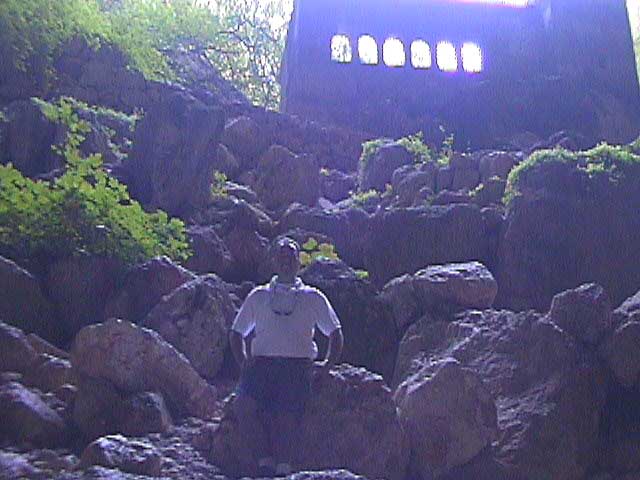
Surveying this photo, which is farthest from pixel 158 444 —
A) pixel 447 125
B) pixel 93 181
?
pixel 447 125

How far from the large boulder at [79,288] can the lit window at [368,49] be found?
624 inches

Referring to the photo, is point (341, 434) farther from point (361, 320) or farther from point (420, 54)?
point (420, 54)

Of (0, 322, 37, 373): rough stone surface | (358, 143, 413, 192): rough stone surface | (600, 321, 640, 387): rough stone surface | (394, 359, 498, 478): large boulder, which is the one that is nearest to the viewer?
(394, 359, 498, 478): large boulder

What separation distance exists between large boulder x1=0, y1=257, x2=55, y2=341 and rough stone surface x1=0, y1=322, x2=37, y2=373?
996 mm

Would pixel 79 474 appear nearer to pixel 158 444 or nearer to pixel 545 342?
pixel 158 444

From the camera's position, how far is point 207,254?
1063 centimetres

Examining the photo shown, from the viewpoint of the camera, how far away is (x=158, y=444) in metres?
5.77

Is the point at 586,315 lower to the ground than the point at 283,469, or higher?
higher

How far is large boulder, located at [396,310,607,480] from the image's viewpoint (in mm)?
6273

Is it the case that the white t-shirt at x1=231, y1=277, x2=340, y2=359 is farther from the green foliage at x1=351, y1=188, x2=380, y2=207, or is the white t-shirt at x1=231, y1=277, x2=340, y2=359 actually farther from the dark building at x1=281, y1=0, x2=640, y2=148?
the dark building at x1=281, y1=0, x2=640, y2=148

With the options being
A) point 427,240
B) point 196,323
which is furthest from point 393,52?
point 196,323

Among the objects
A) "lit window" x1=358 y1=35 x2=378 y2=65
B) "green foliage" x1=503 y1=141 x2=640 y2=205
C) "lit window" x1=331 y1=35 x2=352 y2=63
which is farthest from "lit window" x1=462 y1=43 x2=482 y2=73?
"green foliage" x1=503 y1=141 x2=640 y2=205

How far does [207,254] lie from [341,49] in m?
14.4

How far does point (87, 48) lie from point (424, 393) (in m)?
14.2
